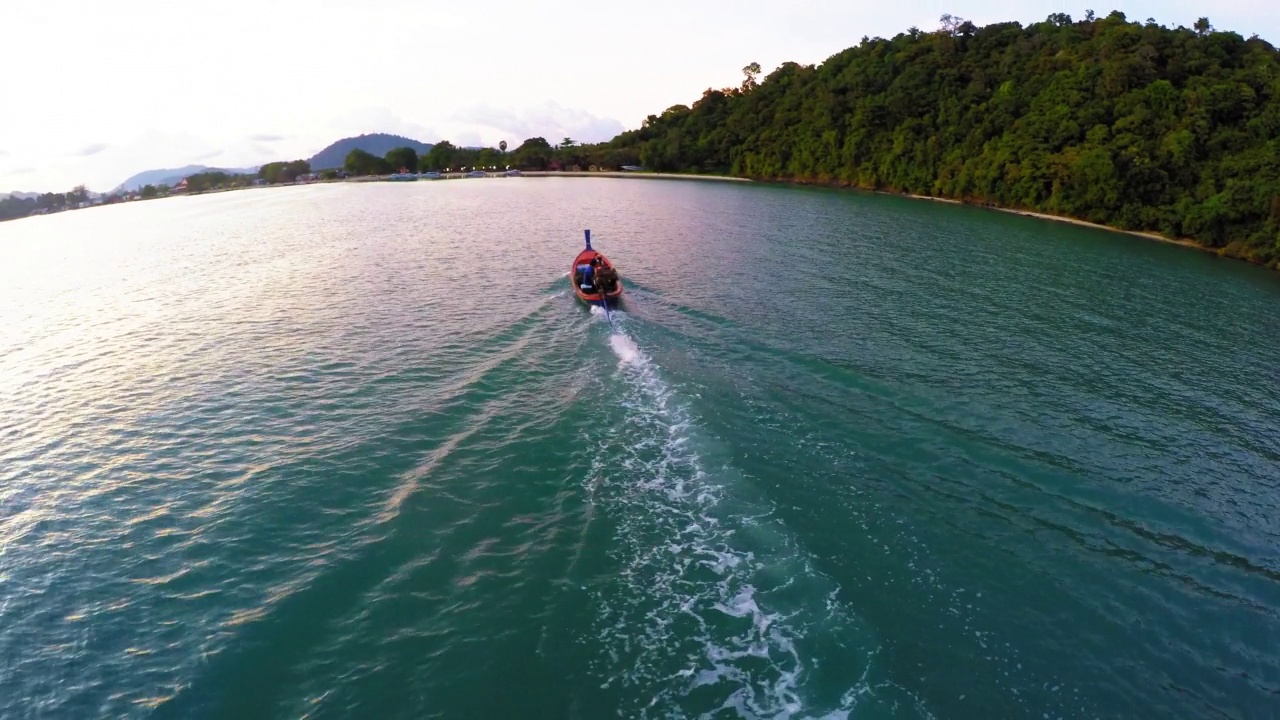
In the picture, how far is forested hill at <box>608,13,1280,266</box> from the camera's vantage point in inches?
2483

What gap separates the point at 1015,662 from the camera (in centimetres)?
1385

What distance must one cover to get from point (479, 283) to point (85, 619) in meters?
33.1

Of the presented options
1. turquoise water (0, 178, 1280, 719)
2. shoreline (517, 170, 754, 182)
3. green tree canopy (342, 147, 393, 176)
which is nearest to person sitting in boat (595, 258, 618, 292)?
turquoise water (0, 178, 1280, 719)

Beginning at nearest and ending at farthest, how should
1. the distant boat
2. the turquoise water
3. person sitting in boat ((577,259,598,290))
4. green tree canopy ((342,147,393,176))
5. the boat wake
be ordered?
the boat wake
the turquoise water
the distant boat
person sitting in boat ((577,259,598,290))
green tree canopy ((342,147,393,176))

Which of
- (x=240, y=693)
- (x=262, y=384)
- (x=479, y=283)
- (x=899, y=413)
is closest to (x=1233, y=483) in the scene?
(x=899, y=413)

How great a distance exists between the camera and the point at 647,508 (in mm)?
18922

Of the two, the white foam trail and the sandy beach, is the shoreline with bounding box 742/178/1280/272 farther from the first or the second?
the white foam trail

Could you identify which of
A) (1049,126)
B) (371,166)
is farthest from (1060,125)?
(371,166)

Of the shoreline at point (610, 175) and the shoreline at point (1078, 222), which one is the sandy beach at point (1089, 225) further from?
the shoreline at point (610, 175)

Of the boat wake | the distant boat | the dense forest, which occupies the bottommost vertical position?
the boat wake

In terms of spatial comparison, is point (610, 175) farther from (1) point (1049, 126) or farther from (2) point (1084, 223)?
(2) point (1084, 223)

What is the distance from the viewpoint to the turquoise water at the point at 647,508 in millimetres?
13586

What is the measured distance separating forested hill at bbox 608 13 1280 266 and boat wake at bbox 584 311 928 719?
2527 inches

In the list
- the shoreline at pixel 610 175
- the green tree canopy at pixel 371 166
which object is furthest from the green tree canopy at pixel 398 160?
the shoreline at pixel 610 175
